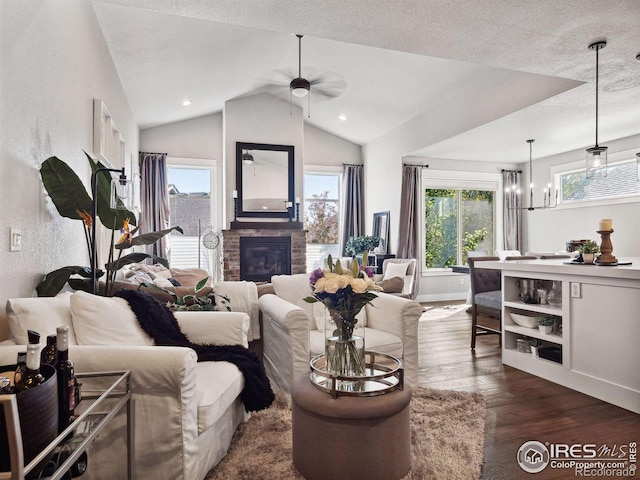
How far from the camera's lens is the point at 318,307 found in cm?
326

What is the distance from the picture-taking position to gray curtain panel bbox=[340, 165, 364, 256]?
27.1ft

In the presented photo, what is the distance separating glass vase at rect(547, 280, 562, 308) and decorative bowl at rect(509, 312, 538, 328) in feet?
0.60

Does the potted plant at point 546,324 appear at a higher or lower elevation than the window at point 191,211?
lower

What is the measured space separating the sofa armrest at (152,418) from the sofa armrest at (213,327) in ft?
2.11

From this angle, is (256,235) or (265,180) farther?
(265,180)

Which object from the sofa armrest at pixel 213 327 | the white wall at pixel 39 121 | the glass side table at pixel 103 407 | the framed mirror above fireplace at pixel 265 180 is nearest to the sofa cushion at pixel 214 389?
the sofa armrest at pixel 213 327

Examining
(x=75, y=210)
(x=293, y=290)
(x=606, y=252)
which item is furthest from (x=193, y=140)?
(x=606, y=252)

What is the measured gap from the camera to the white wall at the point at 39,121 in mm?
1826

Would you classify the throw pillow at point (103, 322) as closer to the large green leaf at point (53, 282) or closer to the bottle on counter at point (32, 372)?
the large green leaf at point (53, 282)

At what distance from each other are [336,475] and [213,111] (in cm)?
687

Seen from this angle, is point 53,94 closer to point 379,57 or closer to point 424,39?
point 424,39

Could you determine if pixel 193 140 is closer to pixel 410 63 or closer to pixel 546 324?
pixel 410 63

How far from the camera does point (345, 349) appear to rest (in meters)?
1.93

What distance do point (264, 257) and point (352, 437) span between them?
5484mm
